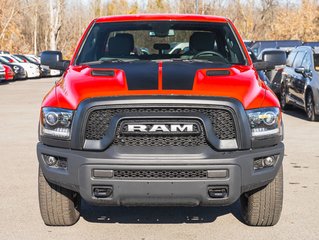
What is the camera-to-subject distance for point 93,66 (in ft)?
20.0

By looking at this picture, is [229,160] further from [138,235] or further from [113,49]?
[113,49]

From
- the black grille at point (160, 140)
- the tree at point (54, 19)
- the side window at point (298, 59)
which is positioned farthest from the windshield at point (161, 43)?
the tree at point (54, 19)

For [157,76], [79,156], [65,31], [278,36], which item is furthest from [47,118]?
[65,31]

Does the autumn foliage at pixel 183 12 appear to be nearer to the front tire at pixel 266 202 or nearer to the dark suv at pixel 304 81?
the dark suv at pixel 304 81

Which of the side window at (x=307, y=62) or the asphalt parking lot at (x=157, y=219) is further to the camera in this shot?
the side window at (x=307, y=62)

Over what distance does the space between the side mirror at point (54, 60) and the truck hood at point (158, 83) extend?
1.08 metres

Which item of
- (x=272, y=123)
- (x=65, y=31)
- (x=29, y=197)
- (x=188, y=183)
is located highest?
(x=272, y=123)

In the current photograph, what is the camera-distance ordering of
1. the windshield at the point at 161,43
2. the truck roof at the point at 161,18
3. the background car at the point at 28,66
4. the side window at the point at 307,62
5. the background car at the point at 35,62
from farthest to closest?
1. the background car at the point at 35,62
2. the background car at the point at 28,66
3. the side window at the point at 307,62
4. the truck roof at the point at 161,18
5. the windshield at the point at 161,43

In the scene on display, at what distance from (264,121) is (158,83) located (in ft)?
2.89

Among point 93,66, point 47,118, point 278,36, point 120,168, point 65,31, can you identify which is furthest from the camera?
point 65,31

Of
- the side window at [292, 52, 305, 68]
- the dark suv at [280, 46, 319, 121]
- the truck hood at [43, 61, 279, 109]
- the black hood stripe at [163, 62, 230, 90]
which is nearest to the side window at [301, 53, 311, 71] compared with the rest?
the dark suv at [280, 46, 319, 121]

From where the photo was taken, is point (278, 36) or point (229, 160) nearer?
point (229, 160)

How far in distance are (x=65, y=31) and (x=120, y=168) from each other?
76944 millimetres

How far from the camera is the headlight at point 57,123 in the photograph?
16.9ft
